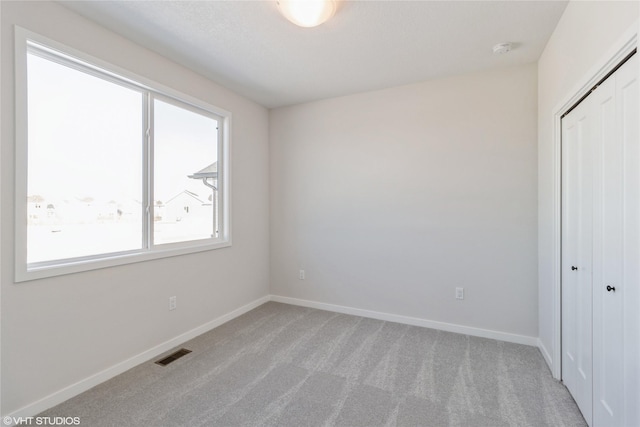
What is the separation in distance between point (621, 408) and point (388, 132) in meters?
2.76

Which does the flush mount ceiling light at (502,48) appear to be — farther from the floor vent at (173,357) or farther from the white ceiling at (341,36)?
the floor vent at (173,357)

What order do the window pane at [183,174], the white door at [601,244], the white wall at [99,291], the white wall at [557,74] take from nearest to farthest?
the white door at [601,244]
the white wall at [557,74]
the white wall at [99,291]
the window pane at [183,174]

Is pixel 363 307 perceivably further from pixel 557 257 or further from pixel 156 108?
pixel 156 108

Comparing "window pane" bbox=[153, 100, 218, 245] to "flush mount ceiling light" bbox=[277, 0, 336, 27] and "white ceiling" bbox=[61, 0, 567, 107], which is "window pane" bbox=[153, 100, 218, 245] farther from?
"flush mount ceiling light" bbox=[277, 0, 336, 27]

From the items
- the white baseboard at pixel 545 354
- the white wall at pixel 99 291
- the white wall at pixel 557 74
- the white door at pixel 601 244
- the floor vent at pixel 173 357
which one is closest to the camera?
the white door at pixel 601 244

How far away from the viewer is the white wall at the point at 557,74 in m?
1.38

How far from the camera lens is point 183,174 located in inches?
114

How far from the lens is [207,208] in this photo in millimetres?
3225

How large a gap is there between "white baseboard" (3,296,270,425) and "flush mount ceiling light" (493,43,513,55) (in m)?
3.74

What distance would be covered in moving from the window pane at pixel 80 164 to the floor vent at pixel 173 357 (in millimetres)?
1003

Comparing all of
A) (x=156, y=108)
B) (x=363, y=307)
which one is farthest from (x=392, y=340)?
(x=156, y=108)

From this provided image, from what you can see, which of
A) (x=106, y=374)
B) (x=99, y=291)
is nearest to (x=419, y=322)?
(x=106, y=374)

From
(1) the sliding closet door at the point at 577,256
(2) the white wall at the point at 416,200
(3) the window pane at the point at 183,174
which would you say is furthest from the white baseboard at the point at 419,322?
(3) the window pane at the point at 183,174

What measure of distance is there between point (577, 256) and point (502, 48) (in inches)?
68.9
